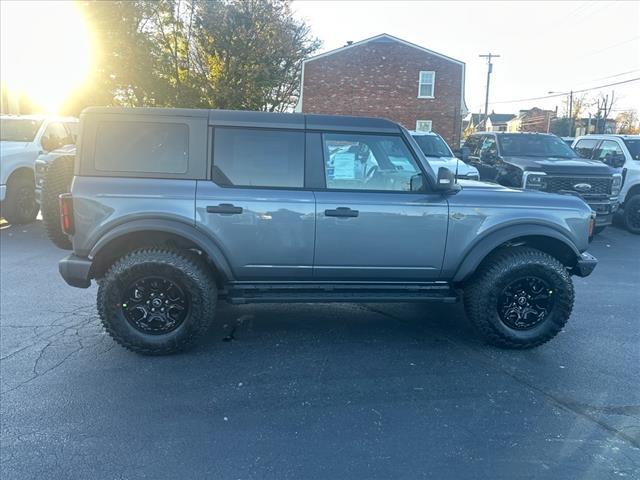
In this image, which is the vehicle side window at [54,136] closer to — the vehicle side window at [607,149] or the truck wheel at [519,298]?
the truck wheel at [519,298]

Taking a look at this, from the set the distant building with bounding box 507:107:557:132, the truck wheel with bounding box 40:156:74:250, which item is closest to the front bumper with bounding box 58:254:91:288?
the truck wheel with bounding box 40:156:74:250

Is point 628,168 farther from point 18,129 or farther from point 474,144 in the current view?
point 18,129

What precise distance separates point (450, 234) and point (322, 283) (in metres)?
1.15

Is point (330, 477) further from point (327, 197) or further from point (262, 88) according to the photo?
point (262, 88)

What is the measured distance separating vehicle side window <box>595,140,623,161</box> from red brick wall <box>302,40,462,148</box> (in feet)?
43.5

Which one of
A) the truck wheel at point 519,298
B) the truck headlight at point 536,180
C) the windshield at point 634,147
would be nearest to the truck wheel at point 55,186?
the truck wheel at point 519,298

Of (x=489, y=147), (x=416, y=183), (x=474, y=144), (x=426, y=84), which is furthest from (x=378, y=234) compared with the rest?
(x=426, y=84)

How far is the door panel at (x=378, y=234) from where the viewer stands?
4016 mm

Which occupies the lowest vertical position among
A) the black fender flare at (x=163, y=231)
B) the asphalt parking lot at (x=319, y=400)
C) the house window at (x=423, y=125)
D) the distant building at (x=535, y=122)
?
the asphalt parking lot at (x=319, y=400)

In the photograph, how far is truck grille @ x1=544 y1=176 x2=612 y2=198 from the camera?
8.66 meters

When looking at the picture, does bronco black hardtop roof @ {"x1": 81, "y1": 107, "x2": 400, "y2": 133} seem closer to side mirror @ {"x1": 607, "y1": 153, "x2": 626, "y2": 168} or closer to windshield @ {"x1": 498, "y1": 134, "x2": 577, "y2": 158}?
windshield @ {"x1": 498, "y1": 134, "x2": 577, "y2": 158}

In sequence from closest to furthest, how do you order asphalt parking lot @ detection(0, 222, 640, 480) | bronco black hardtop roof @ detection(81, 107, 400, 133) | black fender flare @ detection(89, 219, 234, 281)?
1. asphalt parking lot @ detection(0, 222, 640, 480)
2. black fender flare @ detection(89, 219, 234, 281)
3. bronco black hardtop roof @ detection(81, 107, 400, 133)

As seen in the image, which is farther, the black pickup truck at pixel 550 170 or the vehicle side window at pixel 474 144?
the vehicle side window at pixel 474 144

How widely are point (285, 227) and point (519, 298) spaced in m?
2.12
